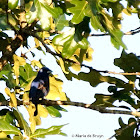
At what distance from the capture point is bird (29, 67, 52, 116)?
556 centimetres

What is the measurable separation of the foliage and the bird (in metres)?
0.13

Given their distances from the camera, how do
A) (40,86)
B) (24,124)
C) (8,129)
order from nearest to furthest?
(8,129) < (24,124) < (40,86)

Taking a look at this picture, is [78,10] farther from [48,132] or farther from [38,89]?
[38,89]

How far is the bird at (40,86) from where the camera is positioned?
18.3ft

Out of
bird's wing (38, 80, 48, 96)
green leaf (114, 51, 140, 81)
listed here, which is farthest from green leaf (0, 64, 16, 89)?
green leaf (114, 51, 140, 81)

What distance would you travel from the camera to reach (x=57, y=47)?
5.06m

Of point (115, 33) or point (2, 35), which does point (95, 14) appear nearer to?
point (115, 33)

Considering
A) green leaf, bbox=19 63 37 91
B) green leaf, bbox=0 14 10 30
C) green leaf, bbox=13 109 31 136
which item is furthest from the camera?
green leaf, bbox=19 63 37 91

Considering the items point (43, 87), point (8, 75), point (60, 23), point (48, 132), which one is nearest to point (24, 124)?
point (48, 132)

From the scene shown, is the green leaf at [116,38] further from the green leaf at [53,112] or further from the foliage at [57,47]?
the green leaf at [53,112]

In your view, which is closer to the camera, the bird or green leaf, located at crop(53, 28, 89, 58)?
green leaf, located at crop(53, 28, 89, 58)

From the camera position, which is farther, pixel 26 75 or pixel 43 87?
pixel 43 87

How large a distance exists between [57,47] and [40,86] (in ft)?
5.57

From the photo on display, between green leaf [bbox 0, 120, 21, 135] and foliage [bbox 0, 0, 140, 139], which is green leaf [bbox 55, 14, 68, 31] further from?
green leaf [bbox 0, 120, 21, 135]
